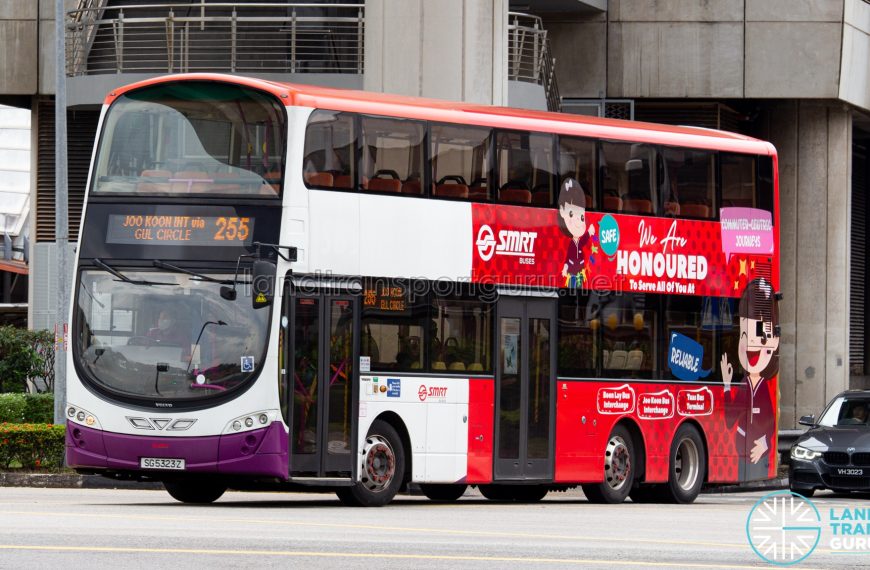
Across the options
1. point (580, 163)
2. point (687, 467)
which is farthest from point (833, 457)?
point (580, 163)

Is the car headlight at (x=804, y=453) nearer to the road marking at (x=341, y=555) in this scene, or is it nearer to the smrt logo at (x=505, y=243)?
the smrt logo at (x=505, y=243)

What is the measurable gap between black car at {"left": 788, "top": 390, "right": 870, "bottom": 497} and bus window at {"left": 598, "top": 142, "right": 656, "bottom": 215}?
496 centimetres

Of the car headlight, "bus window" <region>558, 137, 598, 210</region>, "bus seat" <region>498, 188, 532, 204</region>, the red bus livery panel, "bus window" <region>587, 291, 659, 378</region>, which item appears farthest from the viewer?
the car headlight

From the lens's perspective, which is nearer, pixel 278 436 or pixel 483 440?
pixel 278 436

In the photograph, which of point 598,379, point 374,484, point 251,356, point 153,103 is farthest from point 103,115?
point 598,379

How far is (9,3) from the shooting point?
116 feet

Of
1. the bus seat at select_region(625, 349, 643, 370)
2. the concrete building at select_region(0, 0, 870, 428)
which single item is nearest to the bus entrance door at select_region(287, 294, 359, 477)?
the bus seat at select_region(625, 349, 643, 370)

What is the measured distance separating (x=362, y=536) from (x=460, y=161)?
22.4 feet

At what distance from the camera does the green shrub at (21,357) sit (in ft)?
108

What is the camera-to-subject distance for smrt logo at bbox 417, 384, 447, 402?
18.9 meters

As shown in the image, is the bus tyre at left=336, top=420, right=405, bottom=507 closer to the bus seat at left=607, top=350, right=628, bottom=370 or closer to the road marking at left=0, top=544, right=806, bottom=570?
the bus seat at left=607, top=350, right=628, bottom=370

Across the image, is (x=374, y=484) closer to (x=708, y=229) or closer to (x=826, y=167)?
(x=708, y=229)

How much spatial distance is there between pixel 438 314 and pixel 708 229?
508cm

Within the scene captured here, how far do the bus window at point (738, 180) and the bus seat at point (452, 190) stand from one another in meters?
4.83
